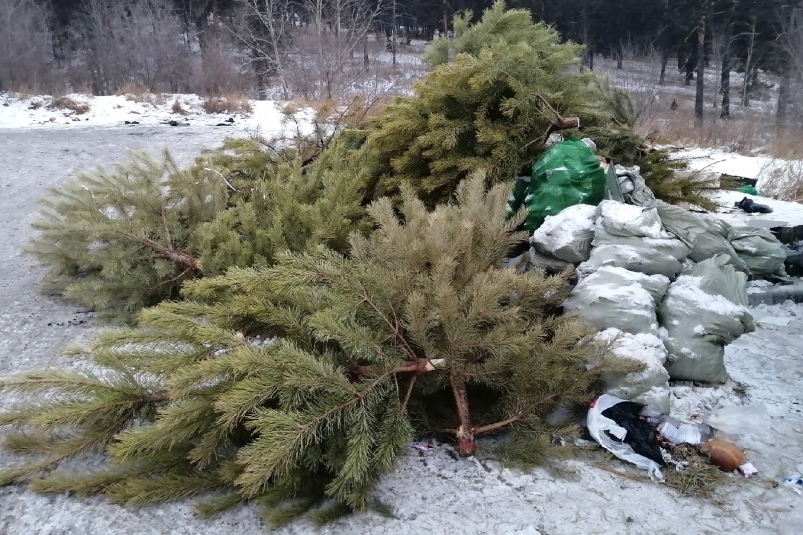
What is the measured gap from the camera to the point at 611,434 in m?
2.40

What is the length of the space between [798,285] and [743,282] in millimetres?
1116

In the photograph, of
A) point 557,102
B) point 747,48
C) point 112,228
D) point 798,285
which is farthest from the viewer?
point 747,48

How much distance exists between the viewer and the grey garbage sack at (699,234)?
3602mm

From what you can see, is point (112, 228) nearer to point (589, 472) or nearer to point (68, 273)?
point (68, 273)

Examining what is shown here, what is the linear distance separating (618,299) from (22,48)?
82.1 feet

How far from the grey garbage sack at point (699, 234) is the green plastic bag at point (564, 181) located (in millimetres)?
478

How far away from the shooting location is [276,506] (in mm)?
2047

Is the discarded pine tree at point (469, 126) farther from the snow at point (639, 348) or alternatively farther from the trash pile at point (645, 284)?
the snow at point (639, 348)

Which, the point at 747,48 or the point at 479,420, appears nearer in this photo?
the point at 479,420

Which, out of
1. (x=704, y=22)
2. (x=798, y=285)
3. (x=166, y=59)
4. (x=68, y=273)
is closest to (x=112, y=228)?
(x=68, y=273)

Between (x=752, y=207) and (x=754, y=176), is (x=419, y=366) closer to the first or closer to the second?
(x=752, y=207)

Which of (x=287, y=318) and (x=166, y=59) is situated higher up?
(x=166, y=59)

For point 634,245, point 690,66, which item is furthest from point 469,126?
point 690,66

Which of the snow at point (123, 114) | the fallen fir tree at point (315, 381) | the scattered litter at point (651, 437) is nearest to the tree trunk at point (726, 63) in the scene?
the snow at point (123, 114)
